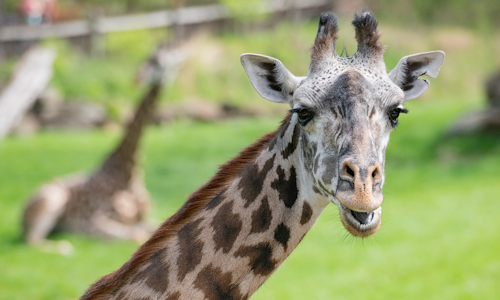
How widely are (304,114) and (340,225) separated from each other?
1.51m

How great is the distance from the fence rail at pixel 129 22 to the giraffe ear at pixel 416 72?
22950 mm

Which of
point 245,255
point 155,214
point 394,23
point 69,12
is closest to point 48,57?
point 69,12

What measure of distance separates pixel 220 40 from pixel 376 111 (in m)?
26.2

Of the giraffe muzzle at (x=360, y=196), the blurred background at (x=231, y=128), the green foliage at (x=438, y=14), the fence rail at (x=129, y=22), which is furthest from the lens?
the green foliage at (x=438, y=14)

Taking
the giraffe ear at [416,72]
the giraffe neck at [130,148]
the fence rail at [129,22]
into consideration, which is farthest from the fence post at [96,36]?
the giraffe ear at [416,72]

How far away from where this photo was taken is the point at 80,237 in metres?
10.9

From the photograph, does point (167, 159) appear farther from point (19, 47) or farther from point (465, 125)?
point (19, 47)

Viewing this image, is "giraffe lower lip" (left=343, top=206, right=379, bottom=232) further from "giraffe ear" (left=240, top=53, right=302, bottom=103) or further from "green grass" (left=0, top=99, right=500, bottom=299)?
"giraffe ear" (left=240, top=53, right=302, bottom=103)

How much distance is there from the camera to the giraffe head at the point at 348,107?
2.96 metres

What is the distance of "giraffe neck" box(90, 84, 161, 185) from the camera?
35.3 ft

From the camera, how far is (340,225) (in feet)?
14.7

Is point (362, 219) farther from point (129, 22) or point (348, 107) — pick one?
point (129, 22)

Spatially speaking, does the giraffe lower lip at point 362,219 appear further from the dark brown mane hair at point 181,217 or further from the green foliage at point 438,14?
the green foliage at point 438,14

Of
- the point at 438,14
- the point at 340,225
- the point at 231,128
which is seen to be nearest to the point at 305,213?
the point at 340,225
